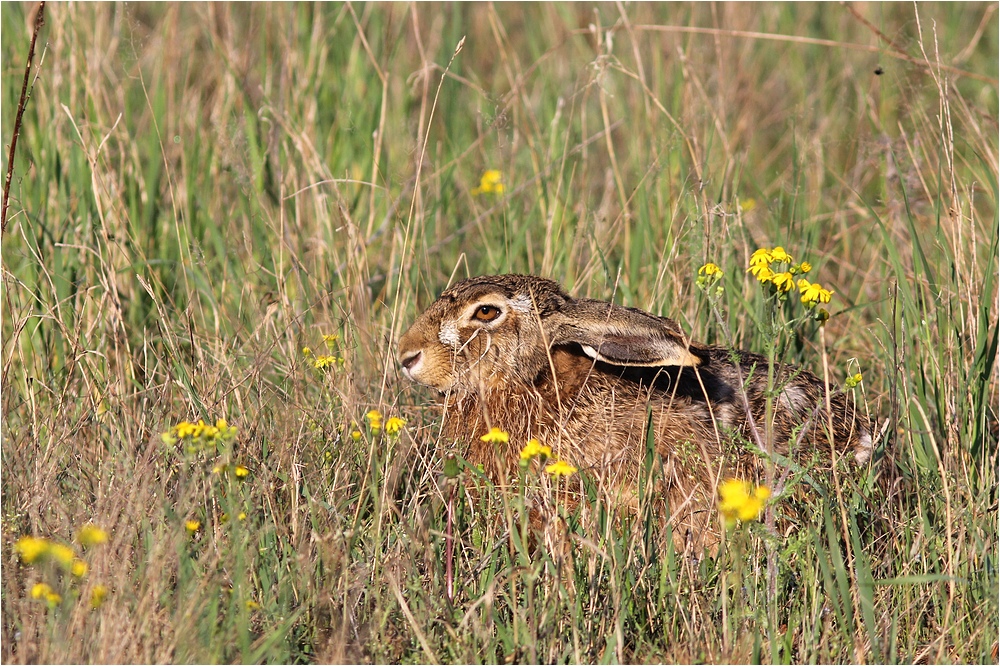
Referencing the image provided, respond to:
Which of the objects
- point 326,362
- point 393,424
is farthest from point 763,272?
point 326,362

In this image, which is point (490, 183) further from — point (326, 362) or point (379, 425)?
point (379, 425)

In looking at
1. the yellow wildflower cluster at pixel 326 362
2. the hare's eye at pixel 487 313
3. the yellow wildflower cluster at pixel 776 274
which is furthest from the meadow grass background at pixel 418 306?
the yellow wildflower cluster at pixel 776 274

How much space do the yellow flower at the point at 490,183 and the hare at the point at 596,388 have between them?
172 cm

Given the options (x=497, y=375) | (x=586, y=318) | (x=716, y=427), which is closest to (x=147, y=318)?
(x=497, y=375)

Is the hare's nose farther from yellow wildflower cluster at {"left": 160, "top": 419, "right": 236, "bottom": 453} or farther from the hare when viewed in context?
yellow wildflower cluster at {"left": 160, "top": 419, "right": 236, "bottom": 453}

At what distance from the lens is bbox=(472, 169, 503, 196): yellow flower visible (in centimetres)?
607

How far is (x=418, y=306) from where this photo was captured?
546cm

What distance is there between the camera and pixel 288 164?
224 inches

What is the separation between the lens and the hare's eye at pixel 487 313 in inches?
171

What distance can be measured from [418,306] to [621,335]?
164 centimetres

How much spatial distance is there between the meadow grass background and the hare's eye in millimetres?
367

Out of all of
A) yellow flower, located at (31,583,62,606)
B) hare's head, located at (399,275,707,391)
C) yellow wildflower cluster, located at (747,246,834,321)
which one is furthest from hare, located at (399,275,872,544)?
yellow flower, located at (31,583,62,606)

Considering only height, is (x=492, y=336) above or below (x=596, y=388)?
above

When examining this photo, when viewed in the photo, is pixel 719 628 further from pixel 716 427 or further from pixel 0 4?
pixel 0 4
